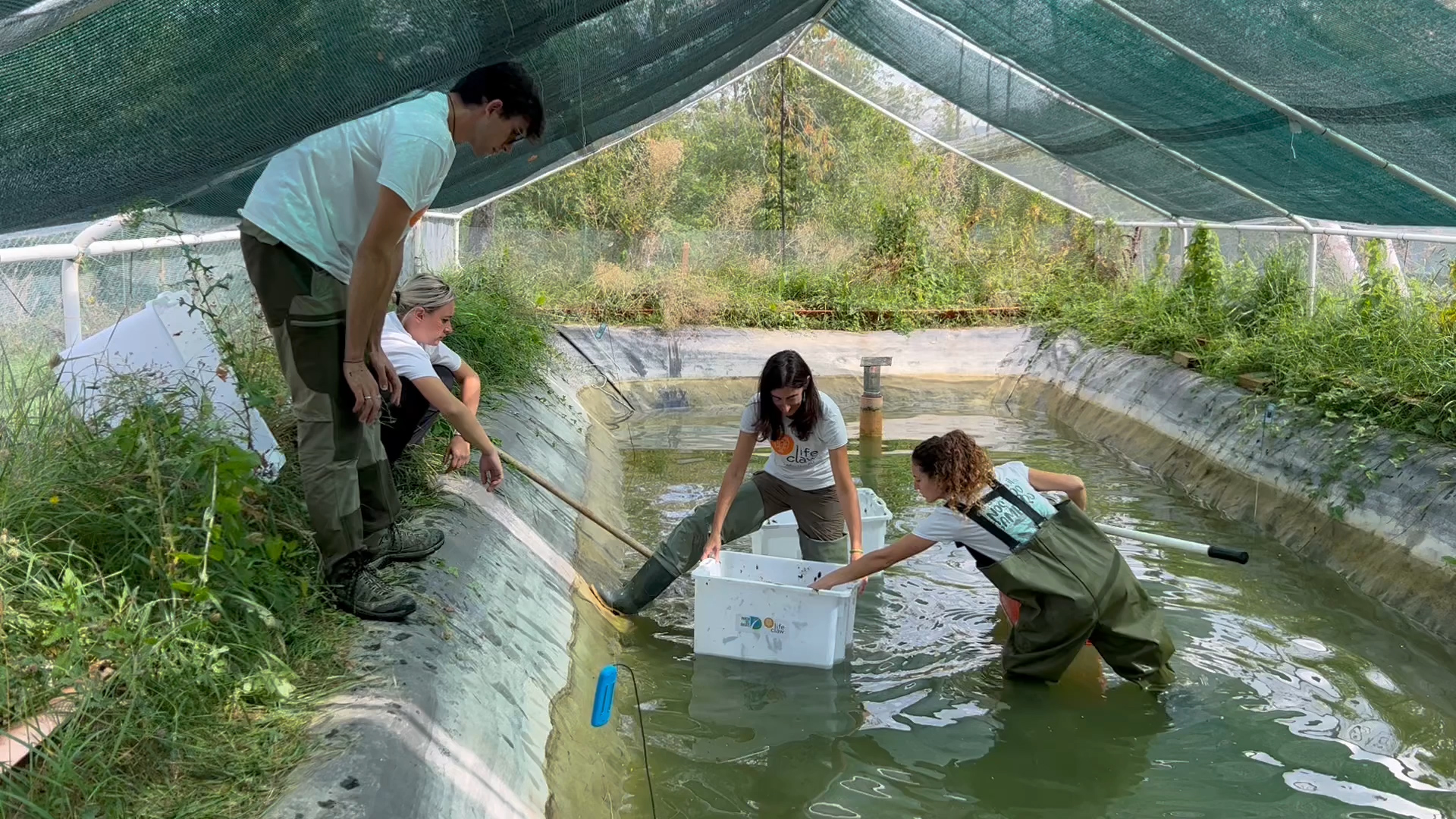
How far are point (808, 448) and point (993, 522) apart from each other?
1.02m

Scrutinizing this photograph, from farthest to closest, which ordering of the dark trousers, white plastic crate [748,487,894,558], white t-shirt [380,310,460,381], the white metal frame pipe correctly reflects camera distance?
the white metal frame pipe
white plastic crate [748,487,894,558]
the dark trousers
white t-shirt [380,310,460,381]

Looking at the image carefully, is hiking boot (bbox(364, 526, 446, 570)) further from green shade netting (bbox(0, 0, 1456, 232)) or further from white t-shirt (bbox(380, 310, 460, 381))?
green shade netting (bbox(0, 0, 1456, 232))

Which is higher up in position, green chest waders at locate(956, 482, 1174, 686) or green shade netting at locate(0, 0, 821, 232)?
green shade netting at locate(0, 0, 821, 232)

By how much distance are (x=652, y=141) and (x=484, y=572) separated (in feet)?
58.9

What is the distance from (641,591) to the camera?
535 centimetres

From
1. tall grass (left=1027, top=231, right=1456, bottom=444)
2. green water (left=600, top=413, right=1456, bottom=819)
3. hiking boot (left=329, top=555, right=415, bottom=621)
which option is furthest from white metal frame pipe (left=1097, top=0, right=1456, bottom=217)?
hiking boot (left=329, top=555, right=415, bottom=621)

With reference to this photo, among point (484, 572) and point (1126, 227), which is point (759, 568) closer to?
point (484, 572)

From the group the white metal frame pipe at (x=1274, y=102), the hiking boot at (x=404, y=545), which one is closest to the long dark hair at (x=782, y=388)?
the hiking boot at (x=404, y=545)

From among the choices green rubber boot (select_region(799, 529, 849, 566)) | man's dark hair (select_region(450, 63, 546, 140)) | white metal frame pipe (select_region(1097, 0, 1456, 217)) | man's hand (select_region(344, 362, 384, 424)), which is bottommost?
green rubber boot (select_region(799, 529, 849, 566))

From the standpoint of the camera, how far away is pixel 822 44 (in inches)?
1011

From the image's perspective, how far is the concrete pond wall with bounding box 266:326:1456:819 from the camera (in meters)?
2.86

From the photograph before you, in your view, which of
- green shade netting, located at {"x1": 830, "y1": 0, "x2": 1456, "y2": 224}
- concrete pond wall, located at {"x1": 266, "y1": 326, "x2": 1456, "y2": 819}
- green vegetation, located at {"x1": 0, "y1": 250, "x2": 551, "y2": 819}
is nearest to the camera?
green vegetation, located at {"x1": 0, "y1": 250, "x2": 551, "y2": 819}

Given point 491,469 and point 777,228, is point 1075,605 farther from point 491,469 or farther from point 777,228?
point 777,228

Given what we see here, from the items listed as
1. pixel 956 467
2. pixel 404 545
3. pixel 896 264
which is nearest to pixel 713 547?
pixel 956 467
